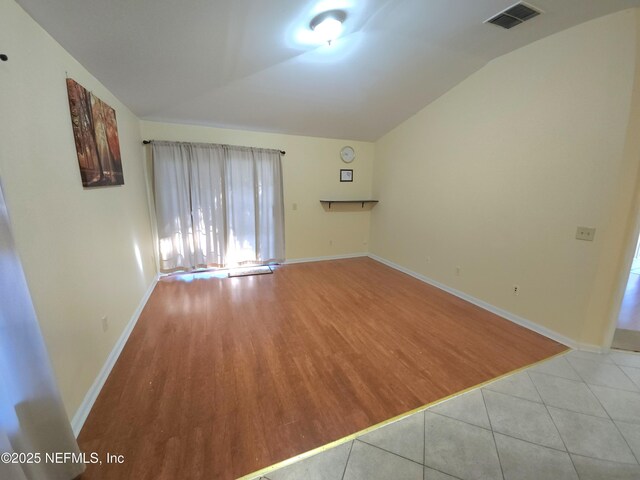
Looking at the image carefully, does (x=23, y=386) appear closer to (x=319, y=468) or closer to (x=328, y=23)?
(x=319, y=468)

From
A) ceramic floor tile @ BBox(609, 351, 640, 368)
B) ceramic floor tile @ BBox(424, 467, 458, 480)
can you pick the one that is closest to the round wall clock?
ceramic floor tile @ BBox(609, 351, 640, 368)

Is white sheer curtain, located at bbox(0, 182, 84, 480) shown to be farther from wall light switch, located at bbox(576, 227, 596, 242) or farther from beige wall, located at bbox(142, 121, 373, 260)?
wall light switch, located at bbox(576, 227, 596, 242)

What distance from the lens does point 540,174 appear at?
253 cm

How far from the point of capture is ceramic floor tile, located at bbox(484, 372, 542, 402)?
178cm

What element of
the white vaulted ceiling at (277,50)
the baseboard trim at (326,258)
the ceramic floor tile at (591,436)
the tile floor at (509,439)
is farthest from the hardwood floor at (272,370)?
the white vaulted ceiling at (277,50)

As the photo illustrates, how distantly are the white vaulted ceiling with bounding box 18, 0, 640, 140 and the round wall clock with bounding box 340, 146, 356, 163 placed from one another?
1062 mm

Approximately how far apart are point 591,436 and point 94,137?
3.93 m

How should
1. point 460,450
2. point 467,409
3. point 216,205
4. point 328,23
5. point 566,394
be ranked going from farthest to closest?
point 216,205 → point 328,23 → point 566,394 → point 467,409 → point 460,450

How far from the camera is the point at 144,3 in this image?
4.85 ft

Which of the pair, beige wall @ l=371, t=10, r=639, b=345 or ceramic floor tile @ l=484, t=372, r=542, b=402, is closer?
ceramic floor tile @ l=484, t=372, r=542, b=402

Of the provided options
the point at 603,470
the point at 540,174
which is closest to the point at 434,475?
the point at 603,470

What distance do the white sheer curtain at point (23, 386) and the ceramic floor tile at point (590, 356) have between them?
351 cm

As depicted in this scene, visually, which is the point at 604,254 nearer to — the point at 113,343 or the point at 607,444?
the point at 607,444

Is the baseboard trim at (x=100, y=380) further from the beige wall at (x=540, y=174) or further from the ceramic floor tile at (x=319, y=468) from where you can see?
the beige wall at (x=540, y=174)
